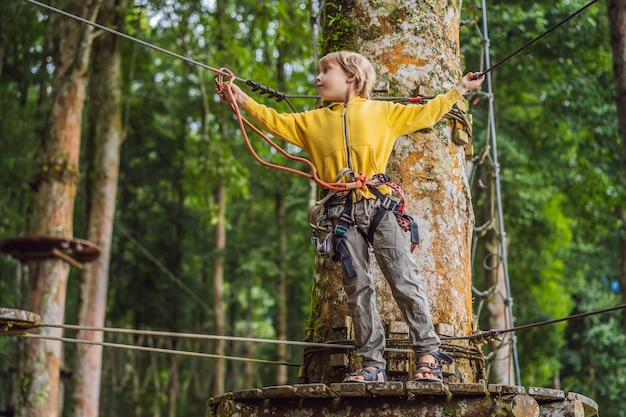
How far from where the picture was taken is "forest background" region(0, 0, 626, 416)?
14.3 meters

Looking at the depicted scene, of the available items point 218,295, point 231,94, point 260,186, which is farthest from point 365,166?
point 260,186

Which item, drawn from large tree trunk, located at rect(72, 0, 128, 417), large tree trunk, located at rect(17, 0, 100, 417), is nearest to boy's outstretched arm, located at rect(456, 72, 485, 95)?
large tree trunk, located at rect(17, 0, 100, 417)

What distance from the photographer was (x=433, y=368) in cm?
402

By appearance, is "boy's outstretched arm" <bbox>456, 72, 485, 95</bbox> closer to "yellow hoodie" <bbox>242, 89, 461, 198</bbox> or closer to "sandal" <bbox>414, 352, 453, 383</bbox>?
"yellow hoodie" <bbox>242, 89, 461, 198</bbox>

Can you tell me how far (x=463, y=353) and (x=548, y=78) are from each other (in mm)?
11659

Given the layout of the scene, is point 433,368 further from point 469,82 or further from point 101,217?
point 101,217

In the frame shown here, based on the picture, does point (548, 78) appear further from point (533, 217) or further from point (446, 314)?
point (446, 314)

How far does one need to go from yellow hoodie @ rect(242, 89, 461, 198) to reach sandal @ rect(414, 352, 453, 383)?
829mm

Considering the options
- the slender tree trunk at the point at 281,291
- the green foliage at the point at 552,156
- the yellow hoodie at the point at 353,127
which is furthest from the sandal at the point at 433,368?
the slender tree trunk at the point at 281,291

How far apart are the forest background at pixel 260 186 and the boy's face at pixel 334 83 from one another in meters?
4.60

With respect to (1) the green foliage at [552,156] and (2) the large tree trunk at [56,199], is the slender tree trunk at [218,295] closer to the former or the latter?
(1) the green foliage at [552,156]

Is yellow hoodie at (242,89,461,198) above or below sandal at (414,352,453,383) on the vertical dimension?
above

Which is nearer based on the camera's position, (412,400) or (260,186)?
(412,400)

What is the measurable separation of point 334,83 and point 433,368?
151 cm
